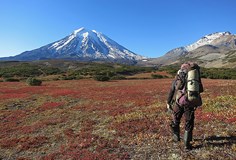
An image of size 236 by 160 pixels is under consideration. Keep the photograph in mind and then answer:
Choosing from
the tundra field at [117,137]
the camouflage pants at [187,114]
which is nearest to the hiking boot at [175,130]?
the tundra field at [117,137]

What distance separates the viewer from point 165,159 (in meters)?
9.38

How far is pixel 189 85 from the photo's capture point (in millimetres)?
8844

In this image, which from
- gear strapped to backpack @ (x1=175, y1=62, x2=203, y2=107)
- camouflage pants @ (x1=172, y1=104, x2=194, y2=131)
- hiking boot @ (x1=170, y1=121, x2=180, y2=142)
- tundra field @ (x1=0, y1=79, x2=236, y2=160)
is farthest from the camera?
hiking boot @ (x1=170, y1=121, x2=180, y2=142)

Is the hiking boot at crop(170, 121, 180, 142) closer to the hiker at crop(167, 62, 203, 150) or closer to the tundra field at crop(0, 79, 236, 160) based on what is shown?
the tundra field at crop(0, 79, 236, 160)

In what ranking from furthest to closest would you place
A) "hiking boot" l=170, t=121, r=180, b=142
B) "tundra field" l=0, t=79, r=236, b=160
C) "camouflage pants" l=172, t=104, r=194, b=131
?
"hiking boot" l=170, t=121, r=180, b=142, "tundra field" l=0, t=79, r=236, b=160, "camouflage pants" l=172, t=104, r=194, b=131

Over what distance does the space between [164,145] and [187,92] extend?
3111mm

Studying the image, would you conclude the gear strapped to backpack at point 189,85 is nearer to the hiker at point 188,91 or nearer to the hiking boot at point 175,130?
the hiker at point 188,91

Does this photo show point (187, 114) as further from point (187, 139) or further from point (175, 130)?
point (175, 130)

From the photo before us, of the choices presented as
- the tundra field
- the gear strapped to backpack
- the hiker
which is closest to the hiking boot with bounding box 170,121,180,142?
the tundra field

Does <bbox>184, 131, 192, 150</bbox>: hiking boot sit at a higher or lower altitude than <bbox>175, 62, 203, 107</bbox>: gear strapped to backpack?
lower

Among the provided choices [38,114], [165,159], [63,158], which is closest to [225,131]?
[165,159]

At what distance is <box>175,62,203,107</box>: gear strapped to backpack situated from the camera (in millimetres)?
8852

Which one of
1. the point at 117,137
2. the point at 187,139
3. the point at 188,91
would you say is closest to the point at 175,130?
the point at 187,139

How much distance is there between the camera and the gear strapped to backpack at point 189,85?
885 cm
